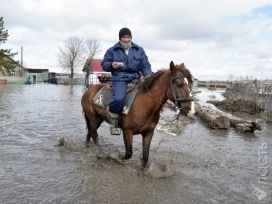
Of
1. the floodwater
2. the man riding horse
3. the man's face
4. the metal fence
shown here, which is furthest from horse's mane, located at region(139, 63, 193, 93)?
the metal fence

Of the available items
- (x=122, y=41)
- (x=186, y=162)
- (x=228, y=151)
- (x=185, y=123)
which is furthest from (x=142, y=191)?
(x=185, y=123)

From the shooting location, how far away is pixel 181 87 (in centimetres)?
468

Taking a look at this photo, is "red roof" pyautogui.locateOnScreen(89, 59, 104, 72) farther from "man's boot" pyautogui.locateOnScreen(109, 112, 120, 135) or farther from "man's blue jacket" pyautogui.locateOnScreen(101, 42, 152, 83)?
"man's boot" pyautogui.locateOnScreen(109, 112, 120, 135)

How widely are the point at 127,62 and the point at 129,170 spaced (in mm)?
2154

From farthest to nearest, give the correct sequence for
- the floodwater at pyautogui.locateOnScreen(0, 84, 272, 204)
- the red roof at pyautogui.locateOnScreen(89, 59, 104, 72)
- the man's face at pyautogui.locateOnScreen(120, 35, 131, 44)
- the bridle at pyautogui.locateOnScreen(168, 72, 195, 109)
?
the red roof at pyautogui.locateOnScreen(89, 59, 104, 72)
the man's face at pyautogui.locateOnScreen(120, 35, 131, 44)
the bridle at pyautogui.locateOnScreen(168, 72, 195, 109)
the floodwater at pyautogui.locateOnScreen(0, 84, 272, 204)

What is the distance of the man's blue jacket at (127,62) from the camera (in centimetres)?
548

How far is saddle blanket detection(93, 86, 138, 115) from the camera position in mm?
5309

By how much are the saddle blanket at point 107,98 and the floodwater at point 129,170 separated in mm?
1179

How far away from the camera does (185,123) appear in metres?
11.9

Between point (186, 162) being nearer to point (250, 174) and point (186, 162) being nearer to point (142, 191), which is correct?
point (250, 174)

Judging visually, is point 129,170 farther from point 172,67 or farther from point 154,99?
point 172,67

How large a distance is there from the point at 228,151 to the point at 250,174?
1944mm

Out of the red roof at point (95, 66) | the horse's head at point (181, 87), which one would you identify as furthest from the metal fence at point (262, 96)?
the red roof at point (95, 66)

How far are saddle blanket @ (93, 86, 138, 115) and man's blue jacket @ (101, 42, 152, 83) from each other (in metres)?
0.35
